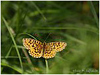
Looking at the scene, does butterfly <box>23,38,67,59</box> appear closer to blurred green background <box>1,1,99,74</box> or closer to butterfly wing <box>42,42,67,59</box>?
butterfly wing <box>42,42,67,59</box>

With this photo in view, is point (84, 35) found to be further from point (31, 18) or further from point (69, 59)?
point (31, 18)

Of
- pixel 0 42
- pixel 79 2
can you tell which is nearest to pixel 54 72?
pixel 0 42

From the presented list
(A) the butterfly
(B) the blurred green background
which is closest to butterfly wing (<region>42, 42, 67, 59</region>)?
(A) the butterfly

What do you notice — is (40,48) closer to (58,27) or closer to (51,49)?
(51,49)

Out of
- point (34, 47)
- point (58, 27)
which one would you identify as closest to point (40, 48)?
point (34, 47)

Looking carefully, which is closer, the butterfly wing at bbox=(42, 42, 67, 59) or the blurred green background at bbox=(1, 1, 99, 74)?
the butterfly wing at bbox=(42, 42, 67, 59)

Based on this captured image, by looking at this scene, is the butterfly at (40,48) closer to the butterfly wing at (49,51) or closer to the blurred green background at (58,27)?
the butterfly wing at (49,51)

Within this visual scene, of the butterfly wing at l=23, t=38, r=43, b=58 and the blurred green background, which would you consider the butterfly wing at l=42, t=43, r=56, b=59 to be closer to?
the butterfly wing at l=23, t=38, r=43, b=58
